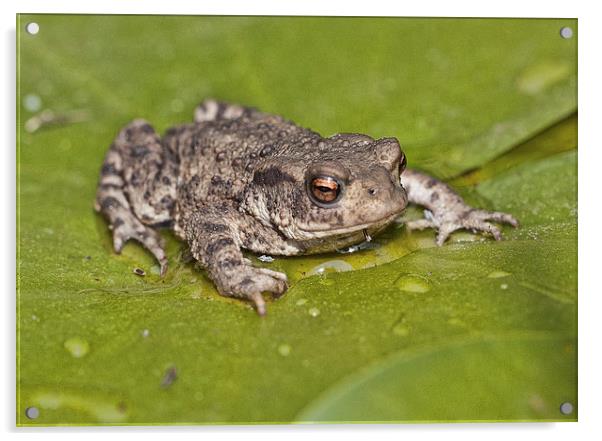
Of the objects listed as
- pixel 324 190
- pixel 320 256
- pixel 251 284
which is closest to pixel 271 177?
pixel 324 190

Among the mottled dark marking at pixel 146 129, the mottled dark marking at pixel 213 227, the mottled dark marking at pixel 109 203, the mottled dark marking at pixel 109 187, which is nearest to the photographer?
the mottled dark marking at pixel 213 227

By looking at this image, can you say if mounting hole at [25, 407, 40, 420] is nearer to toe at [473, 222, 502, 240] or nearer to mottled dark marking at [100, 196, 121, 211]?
mottled dark marking at [100, 196, 121, 211]

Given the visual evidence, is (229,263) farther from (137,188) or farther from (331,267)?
(137,188)

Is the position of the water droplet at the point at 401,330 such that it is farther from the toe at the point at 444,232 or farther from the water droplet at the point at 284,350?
the toe at the point at 444,232

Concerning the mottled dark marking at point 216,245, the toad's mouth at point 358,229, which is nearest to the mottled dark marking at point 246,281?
the mottled dark marking at point 216,245
